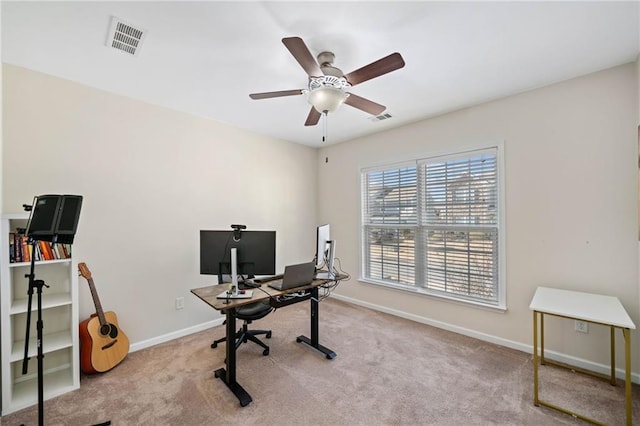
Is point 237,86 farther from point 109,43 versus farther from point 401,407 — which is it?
point 401,407

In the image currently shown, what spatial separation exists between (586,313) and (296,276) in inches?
85.8

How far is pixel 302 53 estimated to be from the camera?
162 centimetres

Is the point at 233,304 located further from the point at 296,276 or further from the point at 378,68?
the point at 378,68

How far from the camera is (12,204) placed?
216 cm

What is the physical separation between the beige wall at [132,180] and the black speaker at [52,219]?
3.19 ft

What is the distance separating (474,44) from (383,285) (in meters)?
3.04

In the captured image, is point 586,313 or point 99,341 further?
point 99,341

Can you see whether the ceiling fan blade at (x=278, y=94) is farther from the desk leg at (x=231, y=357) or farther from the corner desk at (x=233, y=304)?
the desk leg at (x=231, y=357)

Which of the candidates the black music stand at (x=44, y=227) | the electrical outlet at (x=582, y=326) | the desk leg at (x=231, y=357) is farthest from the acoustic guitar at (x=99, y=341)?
the electrical outlet at (x=582, y=326)

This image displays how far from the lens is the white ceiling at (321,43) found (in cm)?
162

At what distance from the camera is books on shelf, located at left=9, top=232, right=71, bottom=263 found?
1.98 m

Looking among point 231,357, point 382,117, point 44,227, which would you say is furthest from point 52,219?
point 382,117

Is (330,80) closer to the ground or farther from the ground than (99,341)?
farther from the ground

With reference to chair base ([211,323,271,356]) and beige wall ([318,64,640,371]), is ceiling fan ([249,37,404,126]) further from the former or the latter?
chair base ([211,323,271,356])
